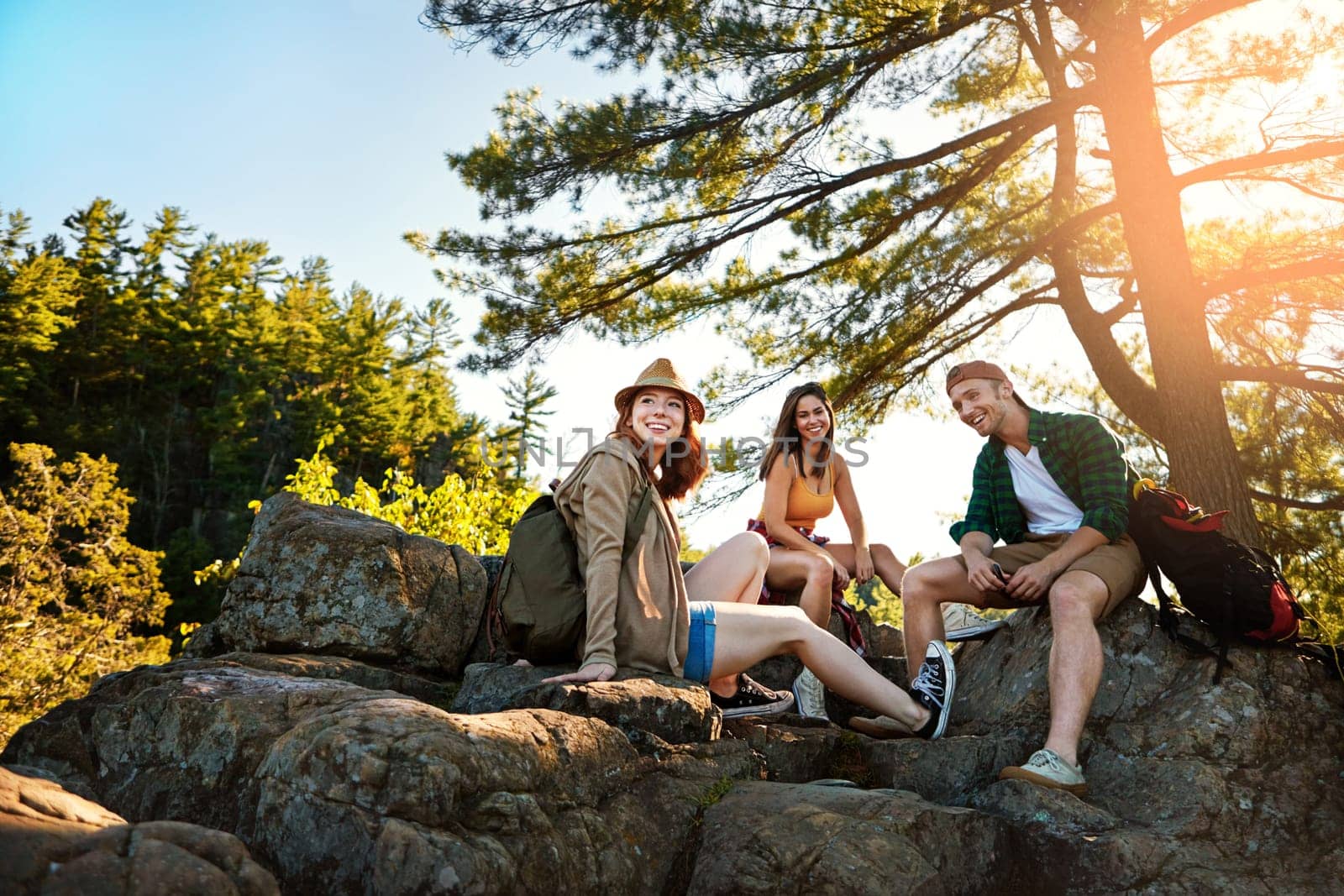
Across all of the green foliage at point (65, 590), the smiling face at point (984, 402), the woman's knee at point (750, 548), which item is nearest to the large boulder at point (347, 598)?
the woman's knee at point (750, 548)

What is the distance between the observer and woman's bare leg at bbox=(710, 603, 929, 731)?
3.29m

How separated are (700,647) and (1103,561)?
138 centimetres

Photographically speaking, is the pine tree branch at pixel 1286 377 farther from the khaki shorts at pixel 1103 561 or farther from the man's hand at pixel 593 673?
the man's hand at pixel 593 673

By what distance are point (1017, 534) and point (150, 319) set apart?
104ft

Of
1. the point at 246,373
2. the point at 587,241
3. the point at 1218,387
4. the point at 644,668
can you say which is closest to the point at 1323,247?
the point at 1218,387

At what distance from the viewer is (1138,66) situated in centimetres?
611

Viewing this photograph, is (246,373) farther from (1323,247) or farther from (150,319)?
(1323,247)

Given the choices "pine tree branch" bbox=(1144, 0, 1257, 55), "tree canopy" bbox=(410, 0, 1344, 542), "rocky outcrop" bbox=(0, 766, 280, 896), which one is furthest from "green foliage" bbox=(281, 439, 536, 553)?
"rocky outcrop" bbox=(0, 766, 280, 896)

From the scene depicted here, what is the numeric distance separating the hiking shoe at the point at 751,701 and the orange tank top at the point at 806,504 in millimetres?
1068

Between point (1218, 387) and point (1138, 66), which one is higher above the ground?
point (1138, 66)

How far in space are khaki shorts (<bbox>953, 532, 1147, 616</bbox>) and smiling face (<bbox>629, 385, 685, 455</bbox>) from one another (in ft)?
4.01

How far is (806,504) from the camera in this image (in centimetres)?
465

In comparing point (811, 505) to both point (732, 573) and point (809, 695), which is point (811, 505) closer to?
point (809, 695)

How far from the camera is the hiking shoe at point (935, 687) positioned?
3.50 m
